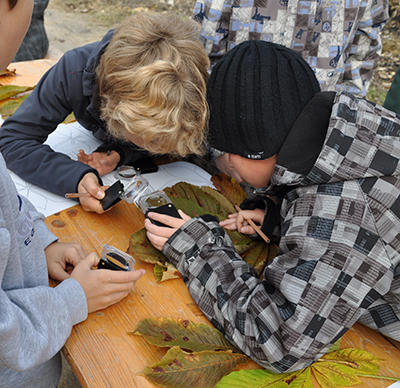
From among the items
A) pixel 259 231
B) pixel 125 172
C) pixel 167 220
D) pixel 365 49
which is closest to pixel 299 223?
pixel 259 231

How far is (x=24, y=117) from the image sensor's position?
1306mm

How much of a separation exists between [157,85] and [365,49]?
4.11 ft

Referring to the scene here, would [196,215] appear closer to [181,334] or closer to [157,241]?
[157,241]

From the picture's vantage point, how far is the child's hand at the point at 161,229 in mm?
969

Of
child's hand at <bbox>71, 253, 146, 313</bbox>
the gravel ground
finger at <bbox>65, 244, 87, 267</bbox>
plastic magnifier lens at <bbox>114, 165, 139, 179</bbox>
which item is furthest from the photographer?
the gravel ground

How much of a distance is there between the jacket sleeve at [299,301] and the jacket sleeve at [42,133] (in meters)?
0.68

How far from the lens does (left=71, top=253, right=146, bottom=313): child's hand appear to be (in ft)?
2.69

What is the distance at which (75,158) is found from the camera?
54.4 inches

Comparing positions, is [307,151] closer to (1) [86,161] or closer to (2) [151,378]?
(2) [151,378]

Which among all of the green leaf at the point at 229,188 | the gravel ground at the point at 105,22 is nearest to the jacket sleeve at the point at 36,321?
the green leaf at the point at 229,188

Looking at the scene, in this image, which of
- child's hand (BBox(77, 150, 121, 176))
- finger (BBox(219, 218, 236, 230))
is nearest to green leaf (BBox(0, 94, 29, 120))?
child's hand (BBox(77, 150, 121, 176))

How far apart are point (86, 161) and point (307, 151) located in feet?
2.73

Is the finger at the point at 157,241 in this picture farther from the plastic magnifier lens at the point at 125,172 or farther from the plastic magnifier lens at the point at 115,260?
the plastic magnifier lens at the point at 125,172

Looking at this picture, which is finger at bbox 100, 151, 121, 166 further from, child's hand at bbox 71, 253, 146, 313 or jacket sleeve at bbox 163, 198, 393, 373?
jacket sleeve at bbox 163, 198, 393, 373
